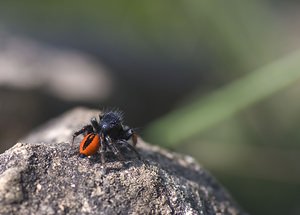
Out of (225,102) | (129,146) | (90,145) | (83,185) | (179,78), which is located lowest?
(83,185)

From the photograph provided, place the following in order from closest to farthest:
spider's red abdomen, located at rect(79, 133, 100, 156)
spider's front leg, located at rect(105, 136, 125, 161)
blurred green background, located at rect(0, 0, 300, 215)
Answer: spider's red abdomen, located at rect(79, 133, 100, 156) → spider's front leg, located at rect(105, 136, 125, 161) → blurred green background, located at rect(0, 0, 300, 215)

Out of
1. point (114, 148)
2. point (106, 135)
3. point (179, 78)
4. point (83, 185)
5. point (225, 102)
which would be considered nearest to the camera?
point (83, 185)

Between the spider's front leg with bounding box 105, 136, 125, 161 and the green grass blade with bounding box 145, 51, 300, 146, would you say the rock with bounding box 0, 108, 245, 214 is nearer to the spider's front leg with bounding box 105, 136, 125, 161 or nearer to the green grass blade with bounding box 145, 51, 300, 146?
the spider's front leg with bounding box 105, 136, 125, 161

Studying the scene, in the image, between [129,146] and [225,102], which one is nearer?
[129,146]

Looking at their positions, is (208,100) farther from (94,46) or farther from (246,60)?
(94,46)

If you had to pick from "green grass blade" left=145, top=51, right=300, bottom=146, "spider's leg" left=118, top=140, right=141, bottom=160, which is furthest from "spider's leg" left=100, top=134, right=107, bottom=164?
"green grass blade" left=145, top=51, right=300, bottom=146

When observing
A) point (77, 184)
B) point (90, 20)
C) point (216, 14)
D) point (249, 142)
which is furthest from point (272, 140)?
point (77, 184)

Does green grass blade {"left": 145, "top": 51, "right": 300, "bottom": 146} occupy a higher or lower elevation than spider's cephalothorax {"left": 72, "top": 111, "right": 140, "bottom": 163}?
higher

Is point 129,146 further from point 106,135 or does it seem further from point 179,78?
point 179,78

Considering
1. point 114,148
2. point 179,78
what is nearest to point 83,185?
point 114,148
